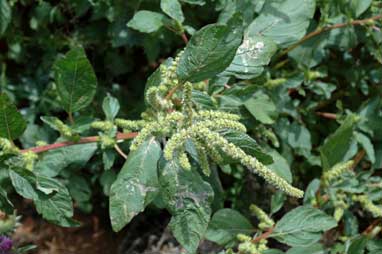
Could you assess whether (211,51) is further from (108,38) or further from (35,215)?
(35,215)

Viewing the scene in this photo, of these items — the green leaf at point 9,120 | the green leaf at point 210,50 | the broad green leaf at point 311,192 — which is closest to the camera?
the green leaf at point 210,50

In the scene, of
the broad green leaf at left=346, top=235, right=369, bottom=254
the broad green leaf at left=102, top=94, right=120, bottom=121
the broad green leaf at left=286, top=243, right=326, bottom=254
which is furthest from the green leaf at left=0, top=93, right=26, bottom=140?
the broad green leaf at left=346, top=235, right=369, bottom=254

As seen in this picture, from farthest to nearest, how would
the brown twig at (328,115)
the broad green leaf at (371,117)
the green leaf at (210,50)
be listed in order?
the brown twig at (328,115) → the broad green leaf at (371,117) → the green leaf at (210,50)

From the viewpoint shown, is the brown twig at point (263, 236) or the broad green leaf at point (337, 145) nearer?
the brown twig at point (263, 236)

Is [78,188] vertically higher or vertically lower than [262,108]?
lower

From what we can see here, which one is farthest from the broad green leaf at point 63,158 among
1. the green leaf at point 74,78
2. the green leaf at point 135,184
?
the green leaf at point 135,184

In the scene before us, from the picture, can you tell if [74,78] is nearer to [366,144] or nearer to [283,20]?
[283,20]

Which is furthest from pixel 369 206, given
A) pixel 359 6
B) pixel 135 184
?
pixel 135 184

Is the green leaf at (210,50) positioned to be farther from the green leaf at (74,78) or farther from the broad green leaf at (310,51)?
the broad green leaf at (310,51)
